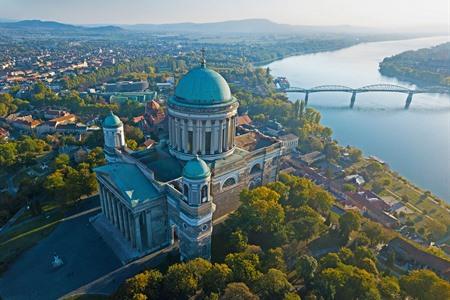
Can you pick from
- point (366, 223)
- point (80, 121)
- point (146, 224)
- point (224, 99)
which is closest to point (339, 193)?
point (366, 223)

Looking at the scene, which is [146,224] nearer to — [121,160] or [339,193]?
[121,160]

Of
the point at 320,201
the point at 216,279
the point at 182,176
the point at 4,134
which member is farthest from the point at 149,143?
the point at 216,279

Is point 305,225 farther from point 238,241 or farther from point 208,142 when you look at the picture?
point 208,142

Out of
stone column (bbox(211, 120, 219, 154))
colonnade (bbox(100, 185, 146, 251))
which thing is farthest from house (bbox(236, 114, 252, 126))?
colonnade (bbox(100, 185, 146, 251))

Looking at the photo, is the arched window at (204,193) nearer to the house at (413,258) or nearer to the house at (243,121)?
the house at (413,258)

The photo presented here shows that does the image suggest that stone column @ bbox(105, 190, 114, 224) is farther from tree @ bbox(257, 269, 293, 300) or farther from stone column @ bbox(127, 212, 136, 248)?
tree @ bbox(257, 269, 293, 300)

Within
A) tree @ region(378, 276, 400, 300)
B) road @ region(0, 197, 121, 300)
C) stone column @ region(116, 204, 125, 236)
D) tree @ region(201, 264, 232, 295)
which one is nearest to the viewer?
tree @ region(201, 264, 232, 295)
